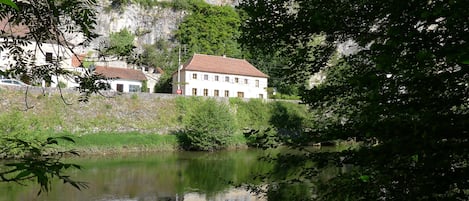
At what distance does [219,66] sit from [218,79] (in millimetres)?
1233

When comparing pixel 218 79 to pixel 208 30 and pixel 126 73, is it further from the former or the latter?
pixel 208 30

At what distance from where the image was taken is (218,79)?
3412 centimetres

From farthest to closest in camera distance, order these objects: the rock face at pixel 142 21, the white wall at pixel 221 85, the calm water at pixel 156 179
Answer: the rock face at pixel 142 21 → the white wall at pixel 221 85 → the calm water at pixel 156 179

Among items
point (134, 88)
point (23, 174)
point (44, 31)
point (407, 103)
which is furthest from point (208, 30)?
point (23, 174)

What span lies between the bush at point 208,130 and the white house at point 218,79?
8.65 m

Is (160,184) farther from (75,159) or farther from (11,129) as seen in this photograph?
(11,129)

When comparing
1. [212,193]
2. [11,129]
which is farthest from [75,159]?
[212,193]

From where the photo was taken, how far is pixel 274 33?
4207mm

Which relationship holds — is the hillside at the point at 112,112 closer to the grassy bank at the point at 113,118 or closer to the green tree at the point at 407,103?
the grassy bank at the point at 113,118

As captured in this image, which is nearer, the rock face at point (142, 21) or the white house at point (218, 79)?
the white house at point (218, 79)

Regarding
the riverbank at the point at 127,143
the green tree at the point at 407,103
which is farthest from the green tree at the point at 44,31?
the riverbank at the point at 127,143

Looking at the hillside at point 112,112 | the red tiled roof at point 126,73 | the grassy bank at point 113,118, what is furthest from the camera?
the red tiled roof at point 126,73

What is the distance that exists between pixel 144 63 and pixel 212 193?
939 cm

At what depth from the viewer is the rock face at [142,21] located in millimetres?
44500
